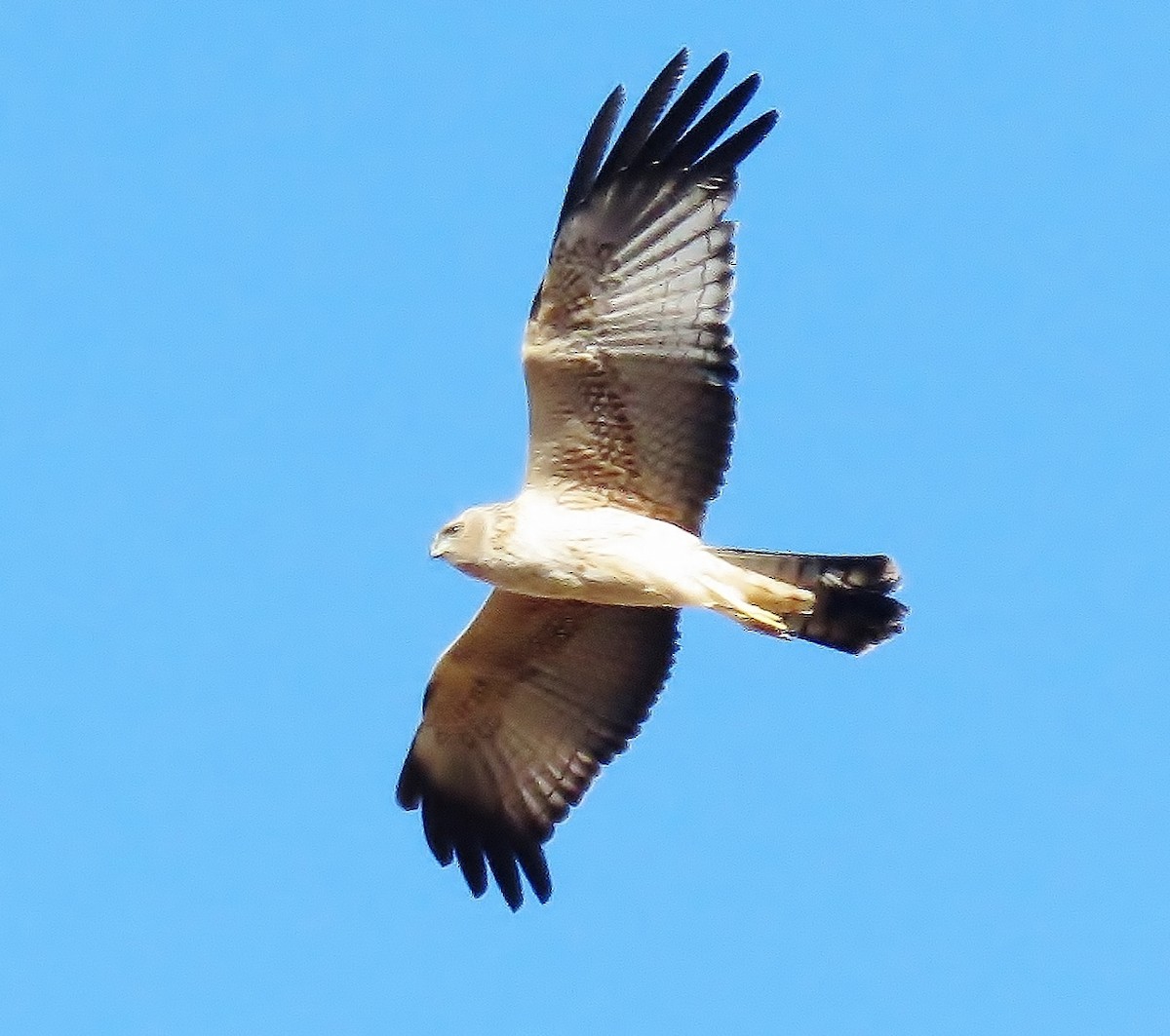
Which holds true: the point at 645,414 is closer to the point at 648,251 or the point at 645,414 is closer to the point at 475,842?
the point at 648,251

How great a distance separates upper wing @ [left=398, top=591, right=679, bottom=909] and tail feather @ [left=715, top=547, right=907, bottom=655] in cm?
87

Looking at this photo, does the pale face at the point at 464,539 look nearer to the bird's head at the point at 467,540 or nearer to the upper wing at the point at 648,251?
the bird's head at the point at 467,540

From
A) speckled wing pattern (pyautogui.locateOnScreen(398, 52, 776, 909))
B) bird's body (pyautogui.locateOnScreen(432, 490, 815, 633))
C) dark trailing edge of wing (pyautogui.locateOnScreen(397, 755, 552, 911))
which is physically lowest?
dark trailing edge of wing (pyautogui.locateOnScreen(397, 755, 552, 911))

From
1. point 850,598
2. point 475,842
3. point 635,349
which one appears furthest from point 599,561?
point 475,842

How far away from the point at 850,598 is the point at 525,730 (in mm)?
1767

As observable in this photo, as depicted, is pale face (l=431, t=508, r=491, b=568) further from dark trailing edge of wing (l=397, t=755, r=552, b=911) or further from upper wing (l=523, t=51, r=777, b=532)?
dark trailing edge of wing (l=397, t=755, r=552, b=911)

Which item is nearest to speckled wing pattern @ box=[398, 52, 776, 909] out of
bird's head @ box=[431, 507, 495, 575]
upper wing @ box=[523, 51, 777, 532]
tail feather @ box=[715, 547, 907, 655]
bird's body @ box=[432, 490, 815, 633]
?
upper wing @ box=[523, 51, 777, 532]

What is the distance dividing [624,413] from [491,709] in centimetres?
179

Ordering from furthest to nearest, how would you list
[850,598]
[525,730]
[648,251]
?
[525,730]
[850,598]
[648,251]

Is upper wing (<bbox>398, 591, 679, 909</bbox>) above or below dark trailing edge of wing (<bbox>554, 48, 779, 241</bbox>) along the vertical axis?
below

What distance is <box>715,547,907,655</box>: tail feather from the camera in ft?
38.5

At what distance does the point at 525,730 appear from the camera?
12578 mm

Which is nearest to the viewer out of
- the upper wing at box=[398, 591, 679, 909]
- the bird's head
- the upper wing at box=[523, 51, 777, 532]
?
the upper wing at box=[523, 51, 777, 532]

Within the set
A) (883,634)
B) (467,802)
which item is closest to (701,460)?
(883,634)
